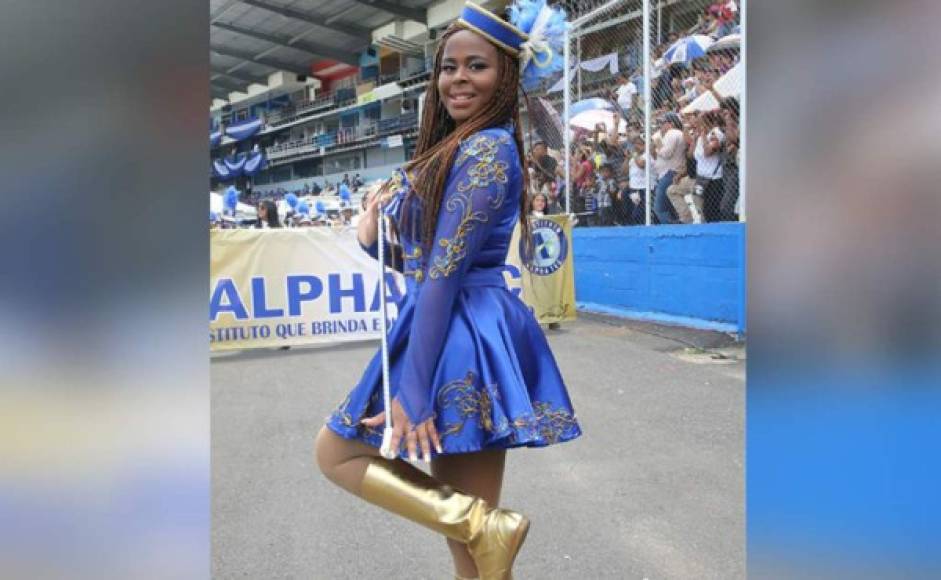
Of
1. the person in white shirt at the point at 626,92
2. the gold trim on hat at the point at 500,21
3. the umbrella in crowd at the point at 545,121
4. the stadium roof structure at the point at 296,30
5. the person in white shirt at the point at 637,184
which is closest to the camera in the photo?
the gold trim on hat at the point at 500,21

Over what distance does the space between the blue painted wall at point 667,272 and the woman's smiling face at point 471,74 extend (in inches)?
230

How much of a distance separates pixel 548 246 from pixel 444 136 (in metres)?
7.38

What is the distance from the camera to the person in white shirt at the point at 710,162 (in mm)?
8656

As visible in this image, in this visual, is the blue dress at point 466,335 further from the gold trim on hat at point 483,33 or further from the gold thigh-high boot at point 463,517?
the gold trim on hat at point 483,33

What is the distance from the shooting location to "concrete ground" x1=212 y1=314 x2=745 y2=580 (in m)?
3.00

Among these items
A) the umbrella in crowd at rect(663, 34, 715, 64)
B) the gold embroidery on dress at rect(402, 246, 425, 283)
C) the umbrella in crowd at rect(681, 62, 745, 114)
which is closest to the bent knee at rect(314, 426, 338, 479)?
the gold embroidery on dress at rect(402, 246, 425, 283)

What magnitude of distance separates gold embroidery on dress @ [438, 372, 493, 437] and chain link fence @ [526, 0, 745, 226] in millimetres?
6083

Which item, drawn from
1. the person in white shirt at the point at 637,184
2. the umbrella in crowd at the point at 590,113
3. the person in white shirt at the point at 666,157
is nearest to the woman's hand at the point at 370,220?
the person in white shirt at the point at 666,157

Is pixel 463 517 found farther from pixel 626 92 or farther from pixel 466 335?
pixel 626 92

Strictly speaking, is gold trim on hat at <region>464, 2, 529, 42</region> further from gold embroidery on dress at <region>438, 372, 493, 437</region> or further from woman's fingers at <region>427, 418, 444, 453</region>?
woman's fingers at <region>427, 418, 444, 453</region>

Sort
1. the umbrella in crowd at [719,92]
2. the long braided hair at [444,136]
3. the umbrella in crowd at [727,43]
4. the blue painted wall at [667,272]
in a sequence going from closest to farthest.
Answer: the long braided hair at [444,136] < the umbrella in crowd at [719,92] < the blue painted wall at [667,272] < the umbrella in crowd at [727,43]
